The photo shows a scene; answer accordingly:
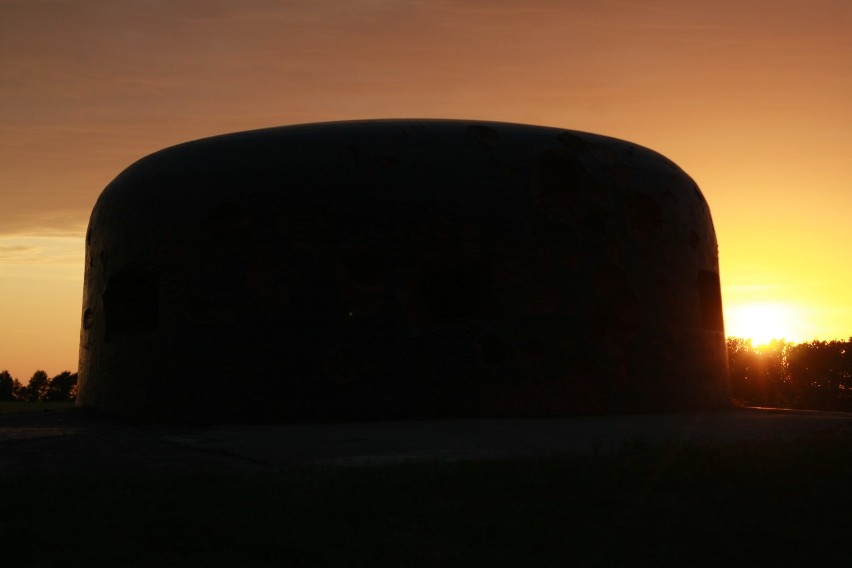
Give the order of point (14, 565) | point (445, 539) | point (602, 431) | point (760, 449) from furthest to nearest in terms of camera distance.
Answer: point (602, 431) < point (760, 449) < point (445, 539) < point (14, 565)

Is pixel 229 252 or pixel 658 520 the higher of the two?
pixel 229 252

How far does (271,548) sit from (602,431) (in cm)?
508

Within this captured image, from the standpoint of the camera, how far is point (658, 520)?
16.5 feet

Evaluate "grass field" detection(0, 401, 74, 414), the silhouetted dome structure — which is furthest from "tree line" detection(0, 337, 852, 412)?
the silhouetted dome structure

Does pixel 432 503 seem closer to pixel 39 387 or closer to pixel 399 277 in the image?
pixel 399 277

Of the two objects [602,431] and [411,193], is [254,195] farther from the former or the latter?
[602,431]

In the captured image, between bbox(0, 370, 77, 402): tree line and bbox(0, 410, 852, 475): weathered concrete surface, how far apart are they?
3423 cm

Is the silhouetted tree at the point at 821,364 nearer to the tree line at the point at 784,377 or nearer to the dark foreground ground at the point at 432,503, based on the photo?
the tree line at the point at 784,377

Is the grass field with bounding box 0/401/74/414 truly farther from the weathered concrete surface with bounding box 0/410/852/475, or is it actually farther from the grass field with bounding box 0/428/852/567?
the grass field with bounding box 0/428/852/567

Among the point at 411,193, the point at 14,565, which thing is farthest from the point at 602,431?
the point at 14,565

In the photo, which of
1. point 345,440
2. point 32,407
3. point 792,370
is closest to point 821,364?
point 792,370

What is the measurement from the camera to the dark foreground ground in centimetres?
450

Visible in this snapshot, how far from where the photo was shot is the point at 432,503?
206 inches

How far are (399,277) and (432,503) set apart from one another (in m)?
5.67
